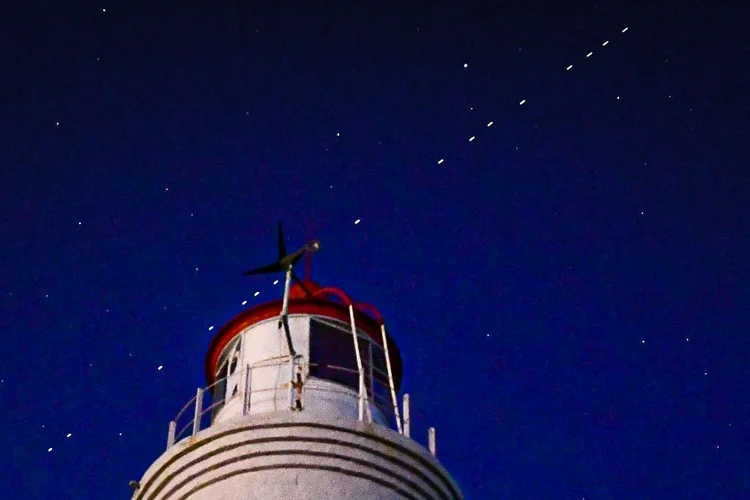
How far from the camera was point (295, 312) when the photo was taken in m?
15.4

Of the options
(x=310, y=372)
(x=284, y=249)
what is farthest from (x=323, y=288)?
(x=310, y=372)

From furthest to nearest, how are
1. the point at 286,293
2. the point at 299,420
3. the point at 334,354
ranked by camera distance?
the point at 334,354 → the point at 286,293 → the point at 299,420

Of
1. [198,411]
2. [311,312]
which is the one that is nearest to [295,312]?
[311,312]

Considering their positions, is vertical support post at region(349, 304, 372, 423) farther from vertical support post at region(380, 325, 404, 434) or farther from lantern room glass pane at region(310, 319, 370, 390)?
vertical support post at region(380, 325, 404, 434)

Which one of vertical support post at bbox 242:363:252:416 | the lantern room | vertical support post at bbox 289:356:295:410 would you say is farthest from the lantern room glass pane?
vertical support post at bbox 242:363:252:416

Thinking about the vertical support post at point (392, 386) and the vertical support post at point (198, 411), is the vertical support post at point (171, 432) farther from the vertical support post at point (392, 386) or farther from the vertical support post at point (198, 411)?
the vertical support post at point (392, 386)

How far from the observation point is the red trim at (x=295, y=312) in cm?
1548

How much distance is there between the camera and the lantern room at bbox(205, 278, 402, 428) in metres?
13.9

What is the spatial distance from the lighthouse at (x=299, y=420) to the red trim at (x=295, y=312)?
2 cm

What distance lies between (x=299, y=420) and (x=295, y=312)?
3024 mm

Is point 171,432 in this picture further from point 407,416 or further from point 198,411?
point 407,416

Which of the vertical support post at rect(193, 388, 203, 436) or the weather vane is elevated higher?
the weather vane

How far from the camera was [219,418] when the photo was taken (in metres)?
14.5

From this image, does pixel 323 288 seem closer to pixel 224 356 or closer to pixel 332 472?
pixel 224 356
